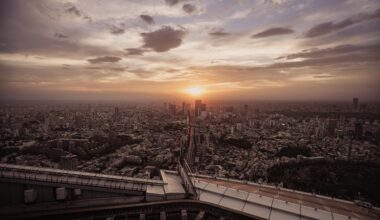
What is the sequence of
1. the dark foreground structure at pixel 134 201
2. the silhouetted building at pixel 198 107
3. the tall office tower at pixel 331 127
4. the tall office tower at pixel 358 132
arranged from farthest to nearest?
1. the silhouetted building at pixel 198 107
2. the tall office tower at pixel 331 127
3. the tall office tower at pixel 358 132
4. the dark foreground structure at pixel 134 201

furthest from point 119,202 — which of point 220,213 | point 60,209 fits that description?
point 220,213

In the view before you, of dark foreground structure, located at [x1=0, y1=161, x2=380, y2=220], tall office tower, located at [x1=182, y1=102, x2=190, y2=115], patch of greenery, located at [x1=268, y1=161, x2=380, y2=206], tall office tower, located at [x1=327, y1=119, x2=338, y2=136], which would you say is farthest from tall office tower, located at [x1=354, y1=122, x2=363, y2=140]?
tall office tower, located at [x1=182, y1=102, x2=190, y2=115]

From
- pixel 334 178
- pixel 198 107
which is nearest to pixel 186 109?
pixel 198 107

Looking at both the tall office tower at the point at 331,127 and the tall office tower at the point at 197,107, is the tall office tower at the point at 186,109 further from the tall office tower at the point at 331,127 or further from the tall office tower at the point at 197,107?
the tall office tower at the point at 331,127

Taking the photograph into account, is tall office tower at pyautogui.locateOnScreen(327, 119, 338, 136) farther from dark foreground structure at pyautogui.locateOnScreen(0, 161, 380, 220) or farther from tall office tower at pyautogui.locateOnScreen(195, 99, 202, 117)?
dark foreground structure at pyautogui.locateOnScreen(0, 161, 380, 220)

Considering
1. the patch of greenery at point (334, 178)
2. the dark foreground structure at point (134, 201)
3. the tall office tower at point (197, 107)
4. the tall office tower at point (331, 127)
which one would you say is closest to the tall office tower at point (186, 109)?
the tall office tower at point (197, 107)

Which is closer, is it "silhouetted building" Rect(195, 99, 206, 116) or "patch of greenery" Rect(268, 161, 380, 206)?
"patch of greenery" Rect(268, 161, 380, 206)

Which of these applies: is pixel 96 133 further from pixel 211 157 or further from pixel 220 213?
pixel 220 213

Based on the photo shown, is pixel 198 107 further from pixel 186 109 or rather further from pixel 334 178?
pixel 334 178

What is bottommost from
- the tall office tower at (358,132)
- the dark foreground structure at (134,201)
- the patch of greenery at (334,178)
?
the patch of greenery at (334,178)
